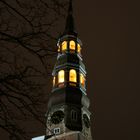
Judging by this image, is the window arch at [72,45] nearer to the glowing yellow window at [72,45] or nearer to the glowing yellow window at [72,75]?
the glowing yellow window at [72,45]

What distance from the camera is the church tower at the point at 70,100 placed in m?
54.3

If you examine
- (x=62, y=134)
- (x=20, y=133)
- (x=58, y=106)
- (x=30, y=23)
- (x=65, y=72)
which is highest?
(x=65, y=72)

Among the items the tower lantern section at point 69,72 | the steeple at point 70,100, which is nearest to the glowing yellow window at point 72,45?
the steeple at point 70,100

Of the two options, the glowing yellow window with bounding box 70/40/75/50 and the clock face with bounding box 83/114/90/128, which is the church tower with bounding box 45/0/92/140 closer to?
the clock face with bounding box 83/114/90/128

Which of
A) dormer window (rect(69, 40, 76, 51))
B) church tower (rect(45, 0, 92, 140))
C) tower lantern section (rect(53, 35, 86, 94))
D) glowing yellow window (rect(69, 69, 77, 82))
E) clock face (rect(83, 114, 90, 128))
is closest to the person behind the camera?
church tower (rect(45, 0, 92, 140))

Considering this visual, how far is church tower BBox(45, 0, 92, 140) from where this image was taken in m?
54.3

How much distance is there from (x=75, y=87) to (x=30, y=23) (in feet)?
147

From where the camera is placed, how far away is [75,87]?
56.5 meters

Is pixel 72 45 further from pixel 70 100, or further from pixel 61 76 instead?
pixel 70 100

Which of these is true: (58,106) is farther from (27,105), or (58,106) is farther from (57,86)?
(27,105)

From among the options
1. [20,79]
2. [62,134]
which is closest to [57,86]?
[62,134]

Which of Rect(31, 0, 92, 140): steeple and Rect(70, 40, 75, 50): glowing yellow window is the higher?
Rect(70, 40, 75, 50): glowing yellow window

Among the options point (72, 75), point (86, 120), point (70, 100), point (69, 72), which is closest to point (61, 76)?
point (69, 72)

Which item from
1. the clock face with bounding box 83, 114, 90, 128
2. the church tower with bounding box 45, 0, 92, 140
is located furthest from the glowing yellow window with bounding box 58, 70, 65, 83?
the clock face with bounding box 83, 114, 90, 128
